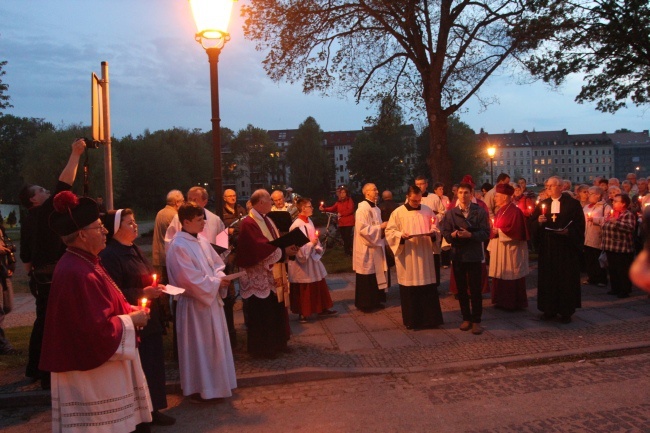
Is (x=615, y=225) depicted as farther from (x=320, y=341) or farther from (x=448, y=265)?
(x=320, y=341)

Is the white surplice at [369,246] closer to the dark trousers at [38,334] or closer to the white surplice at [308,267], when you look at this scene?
the white surplice at [308,267]

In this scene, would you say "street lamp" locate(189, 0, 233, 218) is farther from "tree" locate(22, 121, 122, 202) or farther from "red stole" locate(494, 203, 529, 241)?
"tree" locate(22, 121, 122, 202)

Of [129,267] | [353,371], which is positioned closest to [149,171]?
[353,371]

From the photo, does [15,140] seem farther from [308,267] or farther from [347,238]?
[308,267]

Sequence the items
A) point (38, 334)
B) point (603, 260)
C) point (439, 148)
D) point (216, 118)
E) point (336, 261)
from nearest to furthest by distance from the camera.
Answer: point (38, 334) → point (216, 118) → point (603, 260) → point (336, 261) → point (439, 148)

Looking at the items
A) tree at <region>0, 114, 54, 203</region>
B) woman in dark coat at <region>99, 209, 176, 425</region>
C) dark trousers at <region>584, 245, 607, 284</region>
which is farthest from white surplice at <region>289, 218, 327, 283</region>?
tree at <region>0, 114, 54, 203</region>

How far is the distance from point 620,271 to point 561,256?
233 cm

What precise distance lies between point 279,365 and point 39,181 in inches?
1938

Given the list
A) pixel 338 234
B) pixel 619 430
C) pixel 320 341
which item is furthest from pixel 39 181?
pixel 619 430

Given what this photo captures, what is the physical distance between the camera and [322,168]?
8431 centimetres

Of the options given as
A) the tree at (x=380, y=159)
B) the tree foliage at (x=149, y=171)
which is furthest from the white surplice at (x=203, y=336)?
the tree at (x=380, y=159)

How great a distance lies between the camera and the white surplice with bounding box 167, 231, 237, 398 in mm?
5180

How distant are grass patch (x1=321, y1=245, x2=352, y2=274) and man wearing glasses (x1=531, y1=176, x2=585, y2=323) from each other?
20.5 ft

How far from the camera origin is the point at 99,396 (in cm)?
332
